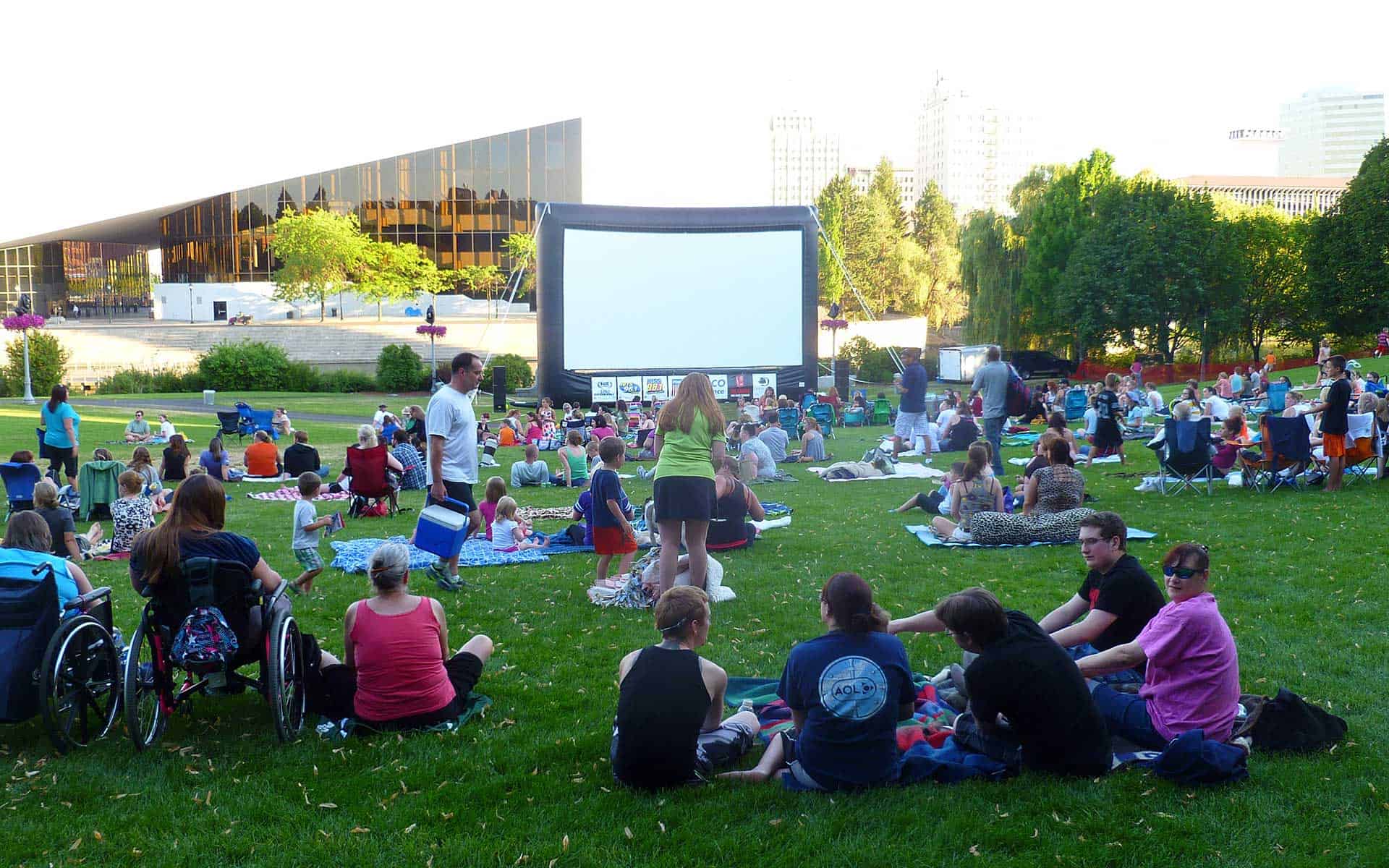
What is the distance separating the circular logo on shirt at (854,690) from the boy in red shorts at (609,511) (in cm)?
329

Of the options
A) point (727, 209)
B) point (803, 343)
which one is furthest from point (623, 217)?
point (803, 343)

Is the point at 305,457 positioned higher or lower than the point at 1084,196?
lower

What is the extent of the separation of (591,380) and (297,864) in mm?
21645

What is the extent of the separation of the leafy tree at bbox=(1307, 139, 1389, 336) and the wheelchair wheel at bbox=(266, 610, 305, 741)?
3956 cm

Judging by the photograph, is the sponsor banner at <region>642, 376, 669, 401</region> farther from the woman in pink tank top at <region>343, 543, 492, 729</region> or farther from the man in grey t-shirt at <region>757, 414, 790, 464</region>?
the woman in pink tank top at <region>343, 543, 492, 729</region>

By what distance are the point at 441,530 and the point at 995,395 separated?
7813 millimetres

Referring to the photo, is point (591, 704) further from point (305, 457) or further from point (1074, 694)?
point (305, 457)

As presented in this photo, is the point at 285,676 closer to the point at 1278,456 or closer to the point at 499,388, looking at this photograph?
the point at 1278,456

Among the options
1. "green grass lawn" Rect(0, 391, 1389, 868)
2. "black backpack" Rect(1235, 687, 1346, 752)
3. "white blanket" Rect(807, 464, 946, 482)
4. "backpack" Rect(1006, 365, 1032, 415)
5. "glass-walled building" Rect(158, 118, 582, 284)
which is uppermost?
"glass-walled building" Rect(158, 118, 582, 284)

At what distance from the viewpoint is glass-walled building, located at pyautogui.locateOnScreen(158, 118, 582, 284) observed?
53688 mm

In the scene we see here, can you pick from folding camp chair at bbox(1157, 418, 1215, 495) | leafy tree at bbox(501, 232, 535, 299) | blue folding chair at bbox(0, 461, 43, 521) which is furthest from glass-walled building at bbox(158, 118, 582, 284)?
folding camp chair at bbox(1157, 418, 1215, 495)

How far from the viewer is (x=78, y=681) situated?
4070 mm

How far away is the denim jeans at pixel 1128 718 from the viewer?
12.4ft

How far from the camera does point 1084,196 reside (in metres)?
44.6
